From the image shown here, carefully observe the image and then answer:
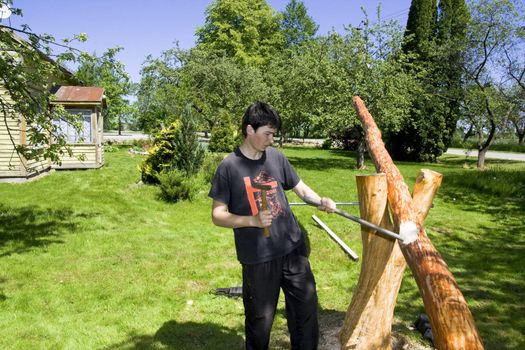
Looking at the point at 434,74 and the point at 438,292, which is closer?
the point at 438,292

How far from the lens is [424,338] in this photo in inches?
169

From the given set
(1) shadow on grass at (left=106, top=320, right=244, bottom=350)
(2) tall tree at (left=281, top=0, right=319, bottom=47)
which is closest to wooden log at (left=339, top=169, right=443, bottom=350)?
(1) shadow on grass at (left=106, top=320, right=244, bottom=350)

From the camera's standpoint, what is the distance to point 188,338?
14.6 ft

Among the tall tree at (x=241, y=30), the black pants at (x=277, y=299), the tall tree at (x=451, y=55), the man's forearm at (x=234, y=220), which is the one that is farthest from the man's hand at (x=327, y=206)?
the tall tree at (x=241, y=30)

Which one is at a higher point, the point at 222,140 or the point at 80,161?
the point at 222,140

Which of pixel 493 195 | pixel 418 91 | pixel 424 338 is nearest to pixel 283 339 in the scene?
pixel 424 338

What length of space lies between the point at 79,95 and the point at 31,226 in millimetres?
8974

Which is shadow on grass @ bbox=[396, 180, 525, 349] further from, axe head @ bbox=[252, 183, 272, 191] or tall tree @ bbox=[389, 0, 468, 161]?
tall tree @ bbox=[389, 0, 468, 161]

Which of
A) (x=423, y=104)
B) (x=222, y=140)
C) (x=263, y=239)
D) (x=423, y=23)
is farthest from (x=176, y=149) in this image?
(x=423, y=23)

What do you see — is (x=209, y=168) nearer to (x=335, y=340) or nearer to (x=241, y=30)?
(x=335, y=340)

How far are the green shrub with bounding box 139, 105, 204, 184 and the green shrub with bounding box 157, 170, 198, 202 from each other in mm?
1144

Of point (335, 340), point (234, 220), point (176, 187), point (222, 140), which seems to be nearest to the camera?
point (234, 220)

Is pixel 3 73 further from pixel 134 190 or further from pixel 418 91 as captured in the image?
pixel 418 91

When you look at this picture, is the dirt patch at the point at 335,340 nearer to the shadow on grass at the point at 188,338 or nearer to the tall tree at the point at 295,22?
the shadow on grass at the point at 188,338
